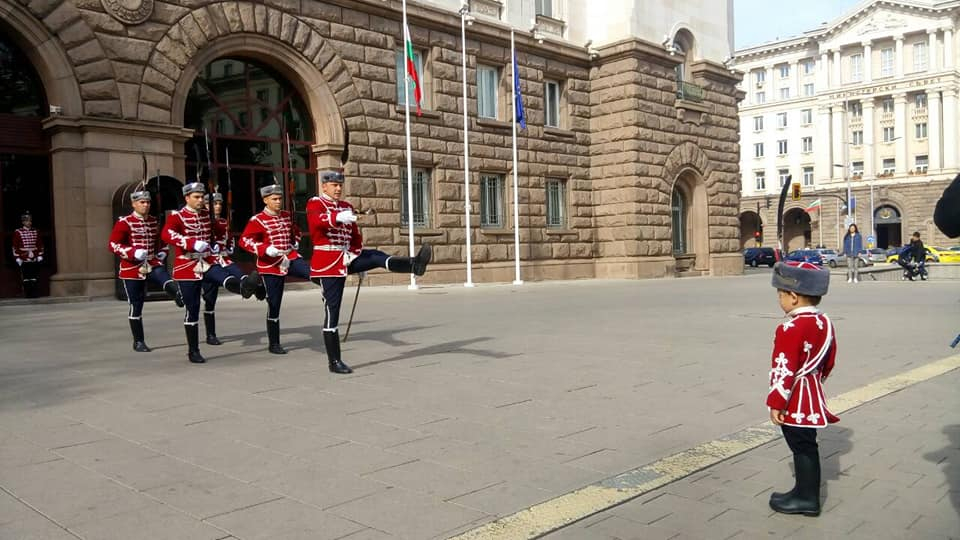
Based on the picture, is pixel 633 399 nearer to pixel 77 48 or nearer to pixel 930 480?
pixel 930 480

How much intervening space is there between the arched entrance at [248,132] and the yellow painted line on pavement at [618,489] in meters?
15.9

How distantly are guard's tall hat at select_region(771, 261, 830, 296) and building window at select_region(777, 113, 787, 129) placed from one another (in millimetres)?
84637

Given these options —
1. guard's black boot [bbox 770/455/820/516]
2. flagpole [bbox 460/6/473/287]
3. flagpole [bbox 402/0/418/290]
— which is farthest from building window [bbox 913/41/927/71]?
guard's black boot [bbox 770/455/820/516]

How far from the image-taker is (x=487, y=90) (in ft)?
83.2

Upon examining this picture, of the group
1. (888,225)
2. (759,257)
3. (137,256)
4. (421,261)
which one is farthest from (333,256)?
(888,225)

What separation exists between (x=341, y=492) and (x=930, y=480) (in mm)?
3057

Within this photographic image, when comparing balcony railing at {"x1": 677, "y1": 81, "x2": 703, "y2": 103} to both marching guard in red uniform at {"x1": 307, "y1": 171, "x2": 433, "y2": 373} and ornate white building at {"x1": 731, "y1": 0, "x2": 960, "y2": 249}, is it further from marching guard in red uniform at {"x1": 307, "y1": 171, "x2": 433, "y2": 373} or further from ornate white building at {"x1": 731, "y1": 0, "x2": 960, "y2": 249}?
ornate white building at {"x1": 731, "y1": 0, "x2": 960, "y2": 249}

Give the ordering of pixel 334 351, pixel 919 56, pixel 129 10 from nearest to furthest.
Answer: pixel 334 351 < pixel 129 10 < pixel 919 56

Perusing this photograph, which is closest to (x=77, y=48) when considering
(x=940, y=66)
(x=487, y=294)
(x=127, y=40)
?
(x=127, y=40)

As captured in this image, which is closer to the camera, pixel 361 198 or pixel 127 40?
pixel 127 40

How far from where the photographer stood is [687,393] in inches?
256

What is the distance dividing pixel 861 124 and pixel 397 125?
215 ft

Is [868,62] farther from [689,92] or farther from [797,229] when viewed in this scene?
[689,92]

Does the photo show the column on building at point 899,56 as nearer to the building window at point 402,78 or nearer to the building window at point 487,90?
the building window at point 487,90
